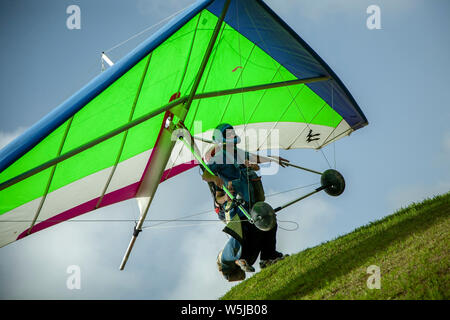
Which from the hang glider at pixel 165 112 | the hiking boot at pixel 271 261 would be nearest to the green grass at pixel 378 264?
the hiking boot at pixel 271 261

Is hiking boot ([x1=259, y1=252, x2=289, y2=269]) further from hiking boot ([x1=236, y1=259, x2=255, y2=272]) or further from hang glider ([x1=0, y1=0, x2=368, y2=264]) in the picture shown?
hang glider ([x1=0, y1=0, x2=368, y2=264])

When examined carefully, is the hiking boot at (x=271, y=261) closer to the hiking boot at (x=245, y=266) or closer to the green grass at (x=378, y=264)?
the green grass at (x=378, y=264)

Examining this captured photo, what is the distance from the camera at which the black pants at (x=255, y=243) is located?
494cm

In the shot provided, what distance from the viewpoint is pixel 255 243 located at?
16.5ft

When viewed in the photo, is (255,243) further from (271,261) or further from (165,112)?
(165,112)

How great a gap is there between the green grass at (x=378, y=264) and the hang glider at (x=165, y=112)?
6.87 feet

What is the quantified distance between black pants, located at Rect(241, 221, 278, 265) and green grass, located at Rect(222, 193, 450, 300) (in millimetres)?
300

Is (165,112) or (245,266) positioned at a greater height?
(165,112)

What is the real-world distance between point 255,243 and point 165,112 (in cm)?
220

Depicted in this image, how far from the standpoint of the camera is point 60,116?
3.57 meters

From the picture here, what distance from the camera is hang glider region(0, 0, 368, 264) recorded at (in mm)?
3959

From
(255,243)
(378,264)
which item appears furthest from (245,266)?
(378,264)

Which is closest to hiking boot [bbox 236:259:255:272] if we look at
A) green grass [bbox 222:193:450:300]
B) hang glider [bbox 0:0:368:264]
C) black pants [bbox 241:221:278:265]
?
black pants [bbox 241:221:278:265]

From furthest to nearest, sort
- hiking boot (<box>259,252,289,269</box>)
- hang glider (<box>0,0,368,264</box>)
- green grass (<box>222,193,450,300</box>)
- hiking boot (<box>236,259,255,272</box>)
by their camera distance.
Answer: hiking boot (<box>259,252,289,269</box>)
hiking boot (<box>236,259,255,272</box>)
hang glider (<box>0,0,368,264</box>)
green grass (<box>222,193,450,300</box>)
